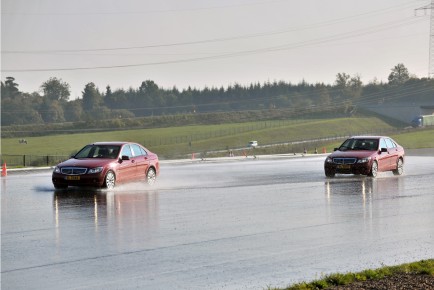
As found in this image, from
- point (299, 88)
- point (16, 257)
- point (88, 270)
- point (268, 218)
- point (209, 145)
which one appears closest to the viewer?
point (88, 270)

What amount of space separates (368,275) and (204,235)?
4625 millimetres

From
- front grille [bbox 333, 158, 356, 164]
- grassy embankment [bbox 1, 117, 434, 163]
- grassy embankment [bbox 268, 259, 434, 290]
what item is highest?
grassy embankment [bbox 1, 117, 434, 163]

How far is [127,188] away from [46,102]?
127 metres

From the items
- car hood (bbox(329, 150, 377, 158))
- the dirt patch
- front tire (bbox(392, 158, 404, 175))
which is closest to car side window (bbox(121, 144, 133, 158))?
car hood (bbox(329, 150, 377, 158))

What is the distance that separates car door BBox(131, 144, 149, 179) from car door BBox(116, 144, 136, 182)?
0.79 feet

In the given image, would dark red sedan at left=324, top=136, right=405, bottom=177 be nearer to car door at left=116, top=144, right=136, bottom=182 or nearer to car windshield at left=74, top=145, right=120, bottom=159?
car door at left=116, top=144, right=136, bottom=182

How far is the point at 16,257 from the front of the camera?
38.0 ft

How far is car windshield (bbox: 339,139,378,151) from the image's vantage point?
31.5 metres

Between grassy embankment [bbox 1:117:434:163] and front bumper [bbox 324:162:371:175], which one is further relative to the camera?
grassy embankment [bbox 1:117:434:163]

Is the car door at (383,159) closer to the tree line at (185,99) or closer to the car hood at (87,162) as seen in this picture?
the car hood at (87,162)

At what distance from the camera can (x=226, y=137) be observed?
365 ft

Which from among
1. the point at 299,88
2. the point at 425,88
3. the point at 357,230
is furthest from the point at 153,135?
the point at 357,230

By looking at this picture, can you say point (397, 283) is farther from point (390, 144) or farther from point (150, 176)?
point (390, 144)

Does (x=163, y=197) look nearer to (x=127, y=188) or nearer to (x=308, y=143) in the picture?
(x=127, y=188)
